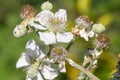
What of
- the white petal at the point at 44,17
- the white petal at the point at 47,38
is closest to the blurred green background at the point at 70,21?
the white petal at the point at 44,17

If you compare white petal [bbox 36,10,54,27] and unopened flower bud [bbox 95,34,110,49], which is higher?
white petal [bbox 36,10,54,27]

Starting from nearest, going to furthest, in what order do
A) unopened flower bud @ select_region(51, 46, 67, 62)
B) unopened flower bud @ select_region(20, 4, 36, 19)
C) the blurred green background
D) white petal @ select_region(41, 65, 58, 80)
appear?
unopened flower bud @ select_region(51, 46, 67, 62), white petal @ select_region(41, 65, 58, 80), unopened flower bud @ select_region(20, 4, 36, 19), the blurred green background

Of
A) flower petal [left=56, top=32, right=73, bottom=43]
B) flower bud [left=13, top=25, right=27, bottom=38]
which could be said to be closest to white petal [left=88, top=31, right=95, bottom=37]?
flower petal [left=56, top=32, right=73, bottom=43]

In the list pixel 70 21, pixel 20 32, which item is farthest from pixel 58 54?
pixel 70 21

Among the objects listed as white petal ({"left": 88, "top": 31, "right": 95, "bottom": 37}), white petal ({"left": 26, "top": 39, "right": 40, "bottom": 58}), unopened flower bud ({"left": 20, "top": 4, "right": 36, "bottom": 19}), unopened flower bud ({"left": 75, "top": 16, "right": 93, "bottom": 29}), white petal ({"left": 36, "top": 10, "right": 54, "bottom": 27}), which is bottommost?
white petal ({"left": 26, "top": 39, "right": 40, "bottom": 58})

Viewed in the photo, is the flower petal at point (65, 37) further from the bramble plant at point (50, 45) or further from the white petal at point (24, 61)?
the white petal at point (24, 61)

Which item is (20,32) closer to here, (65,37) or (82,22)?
(65,37)

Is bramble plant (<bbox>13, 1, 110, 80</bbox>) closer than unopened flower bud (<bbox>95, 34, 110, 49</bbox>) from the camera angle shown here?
Yes

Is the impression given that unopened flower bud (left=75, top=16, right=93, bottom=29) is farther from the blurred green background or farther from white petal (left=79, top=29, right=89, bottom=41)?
the blurred green background

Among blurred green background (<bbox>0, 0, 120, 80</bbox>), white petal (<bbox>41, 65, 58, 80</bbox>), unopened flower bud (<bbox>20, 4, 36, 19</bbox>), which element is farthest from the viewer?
blurred green background (<bbox>0, 0, 120, 80</bbox>)
